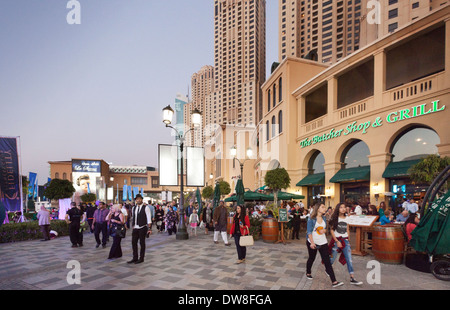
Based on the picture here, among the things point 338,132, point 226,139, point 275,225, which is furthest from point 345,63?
point 226,139

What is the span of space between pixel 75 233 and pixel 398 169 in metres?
16.6

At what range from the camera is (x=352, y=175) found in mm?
15641

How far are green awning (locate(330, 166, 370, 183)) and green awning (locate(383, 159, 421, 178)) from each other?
130cm

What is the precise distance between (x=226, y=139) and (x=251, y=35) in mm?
75357

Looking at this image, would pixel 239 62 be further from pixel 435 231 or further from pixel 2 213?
pixel 435 231

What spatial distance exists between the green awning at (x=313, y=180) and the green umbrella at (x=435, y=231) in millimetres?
13457

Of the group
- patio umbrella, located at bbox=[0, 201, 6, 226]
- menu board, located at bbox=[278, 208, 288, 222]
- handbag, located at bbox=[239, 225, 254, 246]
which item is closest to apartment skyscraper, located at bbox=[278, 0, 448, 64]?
menu board, located at bbox=[278, 208, 288, 222]

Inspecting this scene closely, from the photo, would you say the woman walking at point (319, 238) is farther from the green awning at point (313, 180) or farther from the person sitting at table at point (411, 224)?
the green awning at point (313, 180)

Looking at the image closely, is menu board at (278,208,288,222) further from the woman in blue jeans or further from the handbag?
the woman in blue jeans

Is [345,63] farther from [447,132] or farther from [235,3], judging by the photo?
[235,3]

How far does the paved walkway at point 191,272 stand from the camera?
4.75 metres

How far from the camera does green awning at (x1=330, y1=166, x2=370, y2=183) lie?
15.0 meters

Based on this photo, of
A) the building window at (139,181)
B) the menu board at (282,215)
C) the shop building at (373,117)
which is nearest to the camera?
the menu board at (282,215)

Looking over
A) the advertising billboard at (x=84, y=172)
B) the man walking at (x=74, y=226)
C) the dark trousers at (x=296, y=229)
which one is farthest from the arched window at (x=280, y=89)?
the advertising billboard at (x=84, y=172)
